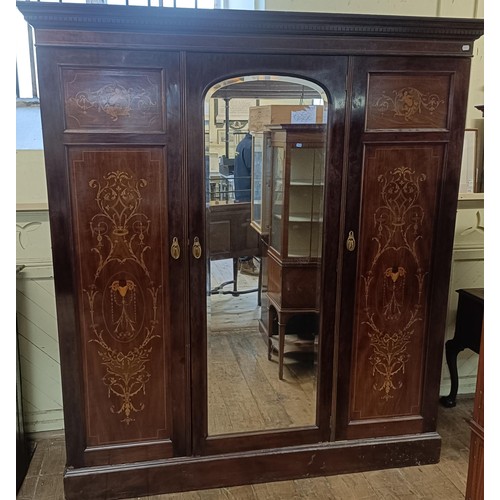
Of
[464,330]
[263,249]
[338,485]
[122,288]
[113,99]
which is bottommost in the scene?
[338,485]

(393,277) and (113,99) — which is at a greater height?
(113,99)

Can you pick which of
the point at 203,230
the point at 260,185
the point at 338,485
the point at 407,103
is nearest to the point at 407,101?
the point at 407,103

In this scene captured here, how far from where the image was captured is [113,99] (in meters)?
1.81

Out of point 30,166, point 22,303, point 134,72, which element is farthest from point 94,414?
point 134,72

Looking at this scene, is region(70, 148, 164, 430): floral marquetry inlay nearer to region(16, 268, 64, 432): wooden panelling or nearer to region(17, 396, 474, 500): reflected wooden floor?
region(17, 396, 474, 500): reflected wooden floor

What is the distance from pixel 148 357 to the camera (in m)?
2.03

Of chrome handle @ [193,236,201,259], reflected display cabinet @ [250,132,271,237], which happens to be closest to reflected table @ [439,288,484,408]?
Result: reflected display cabinet @ [250,132,271,237]

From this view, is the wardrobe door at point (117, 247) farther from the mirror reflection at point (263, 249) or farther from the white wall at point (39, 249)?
the white wall at point (39, 249)

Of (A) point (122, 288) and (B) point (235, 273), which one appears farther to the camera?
(B) point (235, 273)

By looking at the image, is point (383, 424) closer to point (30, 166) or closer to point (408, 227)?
point (408, 227)

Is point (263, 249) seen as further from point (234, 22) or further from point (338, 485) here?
point (338, 485)

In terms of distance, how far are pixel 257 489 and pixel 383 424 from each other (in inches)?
24.8

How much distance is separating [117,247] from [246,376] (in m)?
0.79

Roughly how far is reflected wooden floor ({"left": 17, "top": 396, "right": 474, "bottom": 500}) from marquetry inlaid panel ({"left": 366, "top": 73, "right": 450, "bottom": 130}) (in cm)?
153
